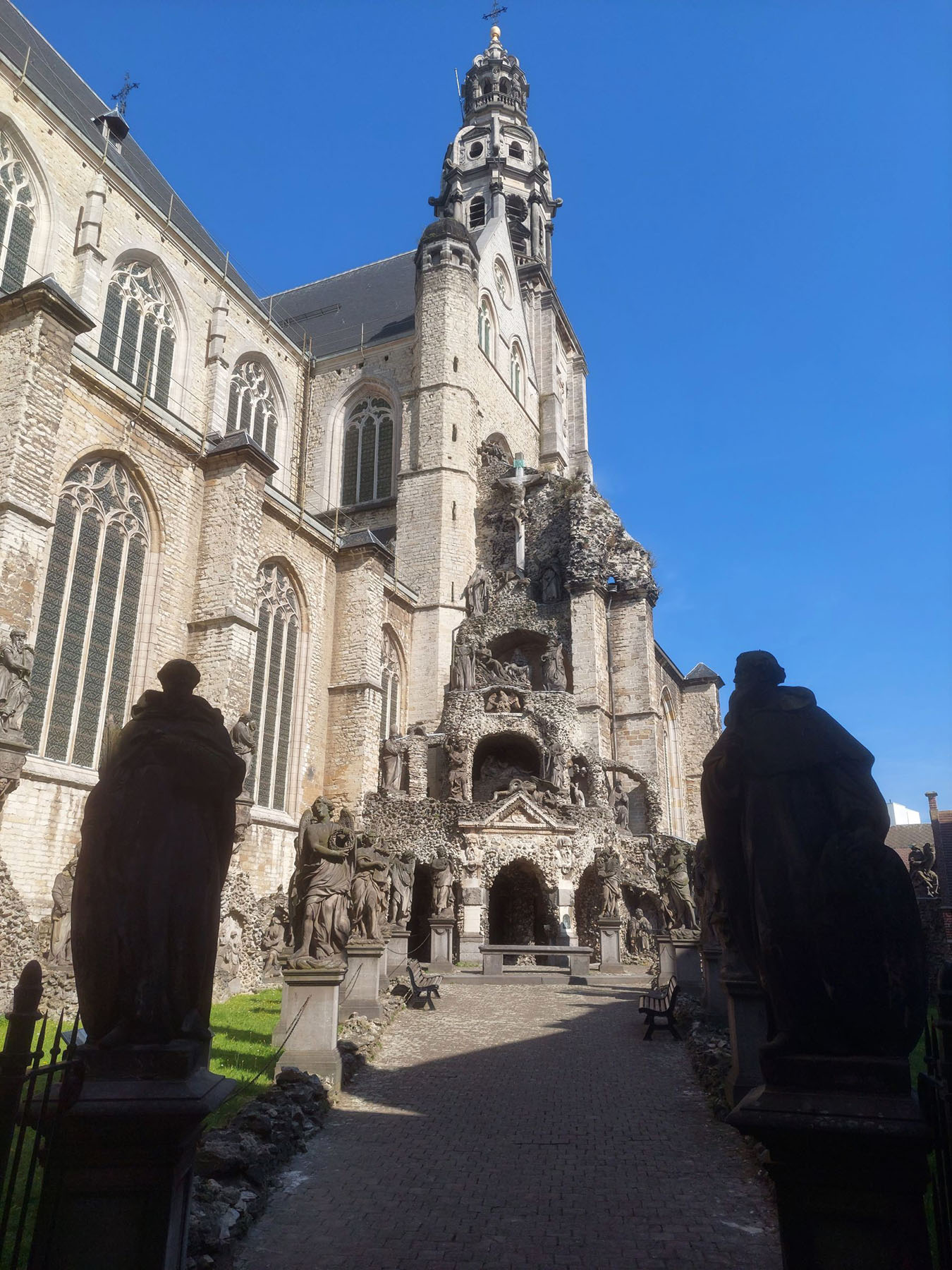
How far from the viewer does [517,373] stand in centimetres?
3628

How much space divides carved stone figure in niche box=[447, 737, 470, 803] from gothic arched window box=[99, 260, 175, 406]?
12116 millimetres

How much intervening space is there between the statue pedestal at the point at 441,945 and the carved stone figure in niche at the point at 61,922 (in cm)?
685

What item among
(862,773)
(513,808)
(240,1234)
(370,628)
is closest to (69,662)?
(370,628)

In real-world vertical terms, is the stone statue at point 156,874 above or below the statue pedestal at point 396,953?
above

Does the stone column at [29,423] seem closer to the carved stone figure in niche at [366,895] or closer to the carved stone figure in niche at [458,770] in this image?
the carved stone figure in niche at [366,895]

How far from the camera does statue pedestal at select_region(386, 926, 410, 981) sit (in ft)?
45.6

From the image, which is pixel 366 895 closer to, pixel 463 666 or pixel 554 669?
pixel 463 666

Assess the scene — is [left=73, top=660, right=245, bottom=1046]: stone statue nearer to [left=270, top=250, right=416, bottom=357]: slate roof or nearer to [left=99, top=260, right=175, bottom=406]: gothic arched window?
[left=99, top=260, right=175, bottom=406]: gothic arched window

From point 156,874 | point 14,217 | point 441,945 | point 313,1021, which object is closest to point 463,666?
point 441,945

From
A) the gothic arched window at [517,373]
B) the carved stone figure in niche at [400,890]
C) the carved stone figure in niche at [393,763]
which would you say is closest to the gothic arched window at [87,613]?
the carved stone figure in niche at [400,890]

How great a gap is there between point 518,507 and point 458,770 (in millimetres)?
9447

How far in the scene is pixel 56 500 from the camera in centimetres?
1527

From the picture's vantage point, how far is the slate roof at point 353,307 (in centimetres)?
3431

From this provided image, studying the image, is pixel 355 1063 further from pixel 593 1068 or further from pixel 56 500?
pixel 56 500
